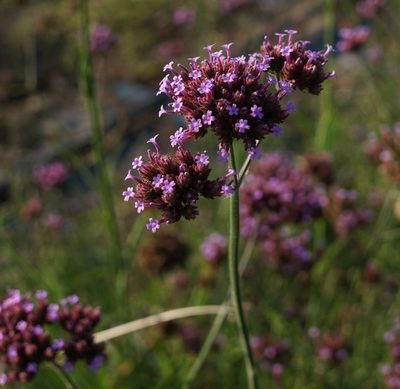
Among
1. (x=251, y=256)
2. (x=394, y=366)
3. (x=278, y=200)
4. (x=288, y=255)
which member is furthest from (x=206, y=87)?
(x=251, y=256)

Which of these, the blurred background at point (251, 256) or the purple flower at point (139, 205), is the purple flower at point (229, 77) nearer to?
the purple flower at point (139, 205)

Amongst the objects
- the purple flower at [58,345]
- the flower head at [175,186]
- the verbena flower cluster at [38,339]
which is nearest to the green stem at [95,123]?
the verbena flower cluster at [38,339]

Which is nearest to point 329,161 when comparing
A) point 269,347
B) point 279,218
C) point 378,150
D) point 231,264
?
point 378,150

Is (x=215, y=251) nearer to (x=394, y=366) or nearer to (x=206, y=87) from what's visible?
(x=394, y=366)

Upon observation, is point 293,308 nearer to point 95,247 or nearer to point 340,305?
point 340,305

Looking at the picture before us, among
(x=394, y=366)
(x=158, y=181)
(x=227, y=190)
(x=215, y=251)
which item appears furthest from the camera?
(x=215, y=251)

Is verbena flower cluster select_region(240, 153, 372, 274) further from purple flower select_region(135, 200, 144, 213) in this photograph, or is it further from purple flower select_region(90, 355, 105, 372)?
purple flower select_region(135, 200, 144, 213)
